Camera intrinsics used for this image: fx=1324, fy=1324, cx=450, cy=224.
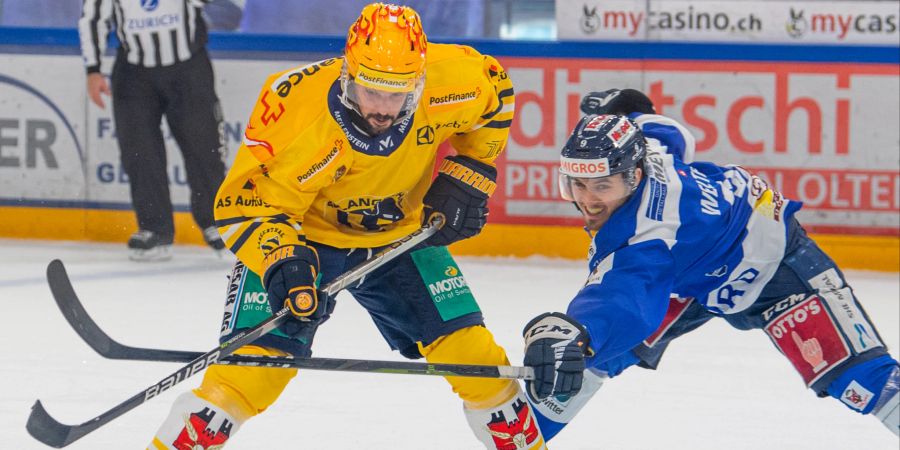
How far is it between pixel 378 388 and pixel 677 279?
1.45m

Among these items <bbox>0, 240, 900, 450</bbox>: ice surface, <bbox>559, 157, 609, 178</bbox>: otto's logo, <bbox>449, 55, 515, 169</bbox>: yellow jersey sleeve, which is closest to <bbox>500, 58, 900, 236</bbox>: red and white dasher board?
<bbox>0, 240, 900, 450</bbox>: ice surface

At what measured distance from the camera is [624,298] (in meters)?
2.70

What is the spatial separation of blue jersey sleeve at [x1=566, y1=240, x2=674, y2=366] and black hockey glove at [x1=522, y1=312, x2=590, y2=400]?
1.8 inches

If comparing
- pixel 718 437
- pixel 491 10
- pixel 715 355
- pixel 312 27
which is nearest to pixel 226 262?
pixel 312 27

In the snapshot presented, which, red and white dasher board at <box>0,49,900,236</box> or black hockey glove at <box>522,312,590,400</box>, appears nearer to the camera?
black hockey glove at <box>522,312,590,400</box>

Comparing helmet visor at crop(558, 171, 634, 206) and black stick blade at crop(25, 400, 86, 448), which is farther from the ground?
helmet visor at crop(558, 171, 634, 206)

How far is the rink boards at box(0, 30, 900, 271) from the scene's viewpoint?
247 inches

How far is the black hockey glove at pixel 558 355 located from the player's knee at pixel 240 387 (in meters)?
0.54

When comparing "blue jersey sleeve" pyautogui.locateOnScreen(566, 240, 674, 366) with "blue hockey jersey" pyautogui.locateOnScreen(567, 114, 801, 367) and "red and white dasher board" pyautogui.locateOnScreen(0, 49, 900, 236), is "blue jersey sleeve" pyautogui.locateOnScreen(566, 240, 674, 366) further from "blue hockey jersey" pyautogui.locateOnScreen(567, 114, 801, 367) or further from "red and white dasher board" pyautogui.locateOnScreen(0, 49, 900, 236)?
"red and white dasher board" pyautogui.locateOnScreen(0, 49, 900, 236)

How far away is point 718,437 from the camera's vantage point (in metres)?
3.74

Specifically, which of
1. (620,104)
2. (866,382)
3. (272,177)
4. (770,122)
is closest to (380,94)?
(272,177)

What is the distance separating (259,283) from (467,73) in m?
0.70

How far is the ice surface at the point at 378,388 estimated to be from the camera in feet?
12.1

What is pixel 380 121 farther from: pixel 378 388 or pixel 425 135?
pixel 378 388
